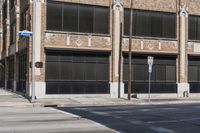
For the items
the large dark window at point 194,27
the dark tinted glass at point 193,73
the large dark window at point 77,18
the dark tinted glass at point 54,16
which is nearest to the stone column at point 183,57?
the dark tinted glass at point 193,73

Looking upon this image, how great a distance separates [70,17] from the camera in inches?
1305

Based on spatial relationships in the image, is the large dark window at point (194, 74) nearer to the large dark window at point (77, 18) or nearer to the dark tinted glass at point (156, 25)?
Result: the dark tinted glass at point (156, 25)

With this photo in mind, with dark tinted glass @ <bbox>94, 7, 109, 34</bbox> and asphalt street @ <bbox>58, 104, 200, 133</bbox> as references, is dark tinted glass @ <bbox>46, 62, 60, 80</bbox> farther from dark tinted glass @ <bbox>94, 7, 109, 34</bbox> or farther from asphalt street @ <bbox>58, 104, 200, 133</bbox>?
asphalt street @ <bbox>58, 104, 200, 133</bbox>

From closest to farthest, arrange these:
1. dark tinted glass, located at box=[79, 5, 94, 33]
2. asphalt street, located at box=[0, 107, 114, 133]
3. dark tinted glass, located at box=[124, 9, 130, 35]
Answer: asphalt street, located at box=[0, 107, 114, 133]
dark tinted glass, located at box=[79, 5, 94, 33]
dark tinted glass, located at box=[124, 9, 130, 35]

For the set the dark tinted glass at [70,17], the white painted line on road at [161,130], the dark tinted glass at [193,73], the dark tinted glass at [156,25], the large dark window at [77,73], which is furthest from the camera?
the dark tinted glass at [193,73]

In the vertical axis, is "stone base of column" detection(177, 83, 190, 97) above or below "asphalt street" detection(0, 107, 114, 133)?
above

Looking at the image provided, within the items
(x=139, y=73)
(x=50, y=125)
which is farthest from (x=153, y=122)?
(x=139, y=73)

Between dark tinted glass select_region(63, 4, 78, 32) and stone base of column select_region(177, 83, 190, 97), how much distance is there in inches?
431

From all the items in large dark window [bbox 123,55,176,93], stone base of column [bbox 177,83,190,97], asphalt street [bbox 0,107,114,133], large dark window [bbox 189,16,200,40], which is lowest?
asphalt street [bbox 0,107,114,133]

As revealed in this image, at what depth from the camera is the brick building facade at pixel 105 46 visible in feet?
106

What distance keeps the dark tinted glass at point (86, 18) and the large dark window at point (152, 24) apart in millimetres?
3125

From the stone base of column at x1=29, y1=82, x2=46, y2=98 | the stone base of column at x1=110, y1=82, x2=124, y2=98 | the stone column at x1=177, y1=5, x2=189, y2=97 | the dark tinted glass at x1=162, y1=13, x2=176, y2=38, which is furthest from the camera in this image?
the stone column at x1=177, y1=5, x2=189, y2=97

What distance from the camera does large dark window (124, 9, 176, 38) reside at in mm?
35688

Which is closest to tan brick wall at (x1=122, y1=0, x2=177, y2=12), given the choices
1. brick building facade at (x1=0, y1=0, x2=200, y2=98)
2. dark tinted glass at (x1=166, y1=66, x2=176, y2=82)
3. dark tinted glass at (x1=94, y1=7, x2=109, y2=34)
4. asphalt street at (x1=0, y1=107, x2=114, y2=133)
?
brick building facade at (x1=0, y1=0, x2=200, y2=98)
